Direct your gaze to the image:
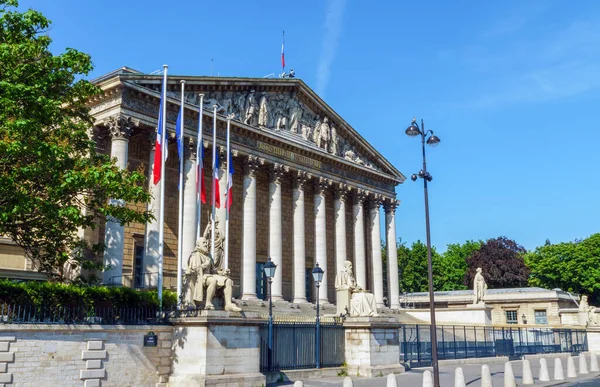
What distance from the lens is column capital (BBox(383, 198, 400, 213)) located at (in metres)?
50.8

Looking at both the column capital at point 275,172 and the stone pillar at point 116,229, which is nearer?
the stone pillar at point 116,229

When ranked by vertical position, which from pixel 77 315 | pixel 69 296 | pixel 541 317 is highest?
pixel 69 296

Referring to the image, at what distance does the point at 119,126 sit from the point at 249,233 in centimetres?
1075

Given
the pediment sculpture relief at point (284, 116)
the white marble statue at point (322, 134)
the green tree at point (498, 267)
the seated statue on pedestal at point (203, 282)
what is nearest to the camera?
the seated statue on pedestal at point (203, 282)

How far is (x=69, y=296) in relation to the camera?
1712 cm

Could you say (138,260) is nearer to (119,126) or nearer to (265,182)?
(119,126)

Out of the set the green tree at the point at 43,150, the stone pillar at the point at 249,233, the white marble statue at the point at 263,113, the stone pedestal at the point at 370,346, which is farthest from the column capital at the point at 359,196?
the green tree at the point at 43,150

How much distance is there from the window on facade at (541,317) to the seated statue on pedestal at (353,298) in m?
35.0

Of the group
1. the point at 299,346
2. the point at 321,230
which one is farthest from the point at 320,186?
the point at 299,346

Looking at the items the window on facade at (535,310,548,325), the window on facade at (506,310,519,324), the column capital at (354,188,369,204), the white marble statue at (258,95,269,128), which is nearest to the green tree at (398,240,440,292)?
the window on facade at (506,310,519,324)

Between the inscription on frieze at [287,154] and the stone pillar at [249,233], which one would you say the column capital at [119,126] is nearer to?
the stone pillar at [249,233]

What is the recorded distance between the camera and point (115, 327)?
1672cm

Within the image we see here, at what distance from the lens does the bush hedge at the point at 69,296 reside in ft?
51.9

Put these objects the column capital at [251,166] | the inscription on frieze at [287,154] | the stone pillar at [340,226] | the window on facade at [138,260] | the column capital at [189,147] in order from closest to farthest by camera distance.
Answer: the window on facade at [138,260] → the column capital at [189,147] → the column capital at [251,166] → the inscription on frieze at [287,154] → the stone pillar at [340,226]
